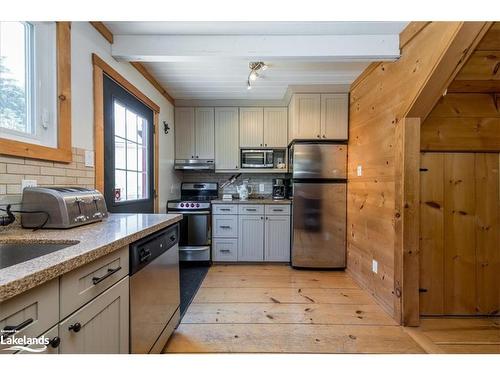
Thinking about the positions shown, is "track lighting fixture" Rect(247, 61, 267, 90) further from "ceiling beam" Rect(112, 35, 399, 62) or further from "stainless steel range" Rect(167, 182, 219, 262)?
"stainless steel range" Rect(167, 182, 219, 262)

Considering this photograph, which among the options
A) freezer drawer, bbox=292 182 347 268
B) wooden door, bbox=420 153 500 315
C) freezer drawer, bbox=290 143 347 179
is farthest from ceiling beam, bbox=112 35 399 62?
freezer drawer, bbox=292 182 347 268

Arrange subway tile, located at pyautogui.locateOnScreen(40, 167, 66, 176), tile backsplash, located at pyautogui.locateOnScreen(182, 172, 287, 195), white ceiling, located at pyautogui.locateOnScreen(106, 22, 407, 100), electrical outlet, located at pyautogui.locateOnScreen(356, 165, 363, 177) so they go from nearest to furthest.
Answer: subway tile, located at pyautogui.locateOnScreen(40, 167, 66, 176) < white ceiling, located at pyautogui.locateOnScreen(106, 22, 407, 100) < electrical outlet, located at pyautogui.locateOnScreen(356, 165, 363, 177) < tile backsplash, located at pyautogui.locateOnScreen(182, 172, 287, 195)

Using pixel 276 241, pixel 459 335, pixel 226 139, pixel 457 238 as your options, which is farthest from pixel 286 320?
pixel 226 139

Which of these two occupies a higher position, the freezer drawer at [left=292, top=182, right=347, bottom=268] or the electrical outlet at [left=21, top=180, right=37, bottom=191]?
the electrical outlet at [left=21, top=180, right=37, bottom=191]

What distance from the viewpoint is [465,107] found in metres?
2.01

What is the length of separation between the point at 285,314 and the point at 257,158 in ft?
7.18

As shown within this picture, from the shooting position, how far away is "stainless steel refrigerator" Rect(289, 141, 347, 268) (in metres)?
3.16

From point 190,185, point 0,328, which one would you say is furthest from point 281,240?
point 0,328

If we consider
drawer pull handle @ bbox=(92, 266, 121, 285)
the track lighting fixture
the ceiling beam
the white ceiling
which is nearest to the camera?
drawer pull handle @ bbox=(92, 266, 121, 285)

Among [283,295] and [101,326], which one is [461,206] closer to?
[283,295]

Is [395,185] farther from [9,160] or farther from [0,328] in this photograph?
[9,160]

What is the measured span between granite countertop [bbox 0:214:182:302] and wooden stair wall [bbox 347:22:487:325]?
1783mm

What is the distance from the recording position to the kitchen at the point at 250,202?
1.15 metres
